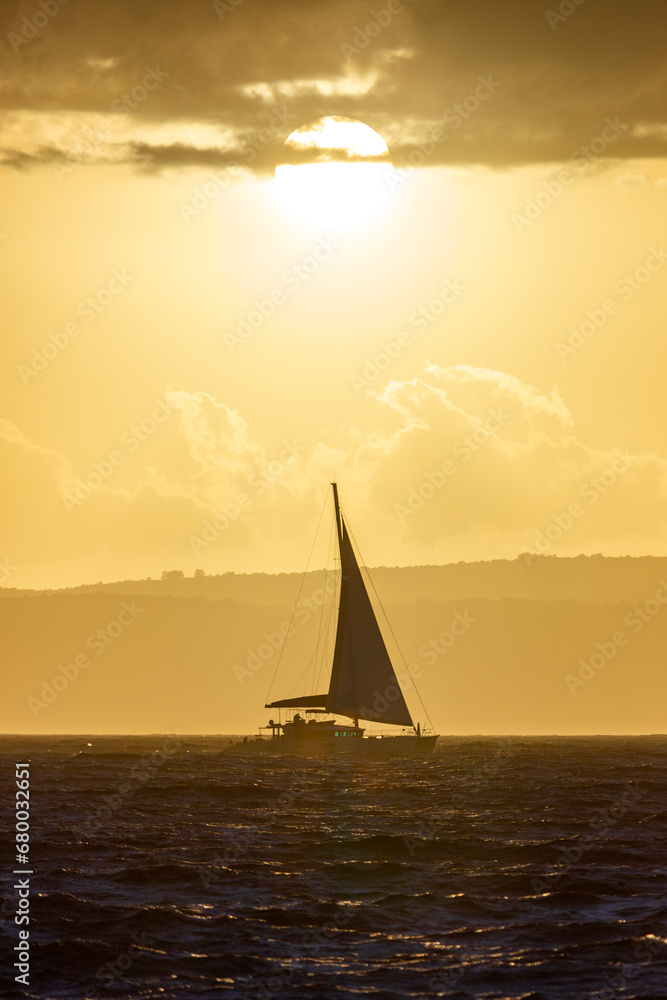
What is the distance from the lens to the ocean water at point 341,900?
21.6m

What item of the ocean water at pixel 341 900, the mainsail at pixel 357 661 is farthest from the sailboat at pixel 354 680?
the ocean water at pixel 341 900

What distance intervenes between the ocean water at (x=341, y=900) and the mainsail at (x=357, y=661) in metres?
41.9

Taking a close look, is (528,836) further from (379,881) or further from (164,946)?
(164,946)

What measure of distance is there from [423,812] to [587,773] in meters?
41.2

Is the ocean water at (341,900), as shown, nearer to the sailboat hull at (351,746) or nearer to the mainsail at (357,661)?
the mainsail at (357,661)

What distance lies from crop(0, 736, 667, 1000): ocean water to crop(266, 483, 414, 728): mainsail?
41927mm

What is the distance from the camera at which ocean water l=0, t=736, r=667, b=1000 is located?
2161 cm

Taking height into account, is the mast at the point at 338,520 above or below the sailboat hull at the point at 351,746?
above

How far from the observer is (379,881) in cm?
3269

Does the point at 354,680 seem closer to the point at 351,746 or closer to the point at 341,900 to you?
the point at 351,746

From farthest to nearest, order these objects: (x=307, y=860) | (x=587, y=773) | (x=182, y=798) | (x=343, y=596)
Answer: (x=343, y=596) < (x=587, y=773) < (x=182, y=798) < (x=307, y=860)

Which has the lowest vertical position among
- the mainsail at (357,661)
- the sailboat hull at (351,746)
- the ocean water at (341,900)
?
the ocean water at (341,900)

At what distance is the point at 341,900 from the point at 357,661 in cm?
7149

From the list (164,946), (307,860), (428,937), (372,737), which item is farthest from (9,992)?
(372,737)
